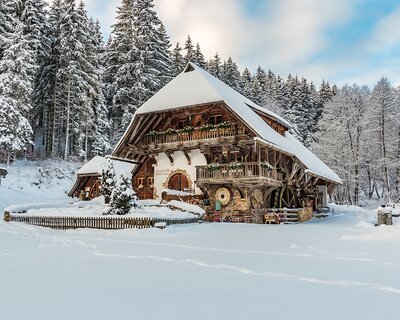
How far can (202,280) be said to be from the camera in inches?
277

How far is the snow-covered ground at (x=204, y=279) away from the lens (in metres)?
5.00

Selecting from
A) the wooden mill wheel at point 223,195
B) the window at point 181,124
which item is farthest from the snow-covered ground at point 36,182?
the wooden mill wheel at point 223,195

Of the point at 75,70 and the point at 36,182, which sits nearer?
the point at 36,182

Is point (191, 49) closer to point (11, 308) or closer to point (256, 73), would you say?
point (256, 73)

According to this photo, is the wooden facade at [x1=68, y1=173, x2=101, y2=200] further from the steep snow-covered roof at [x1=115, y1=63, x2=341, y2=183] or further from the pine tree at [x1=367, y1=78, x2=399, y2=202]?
the pine tree at [x1=367, y1=78, x2=399, y2=202]

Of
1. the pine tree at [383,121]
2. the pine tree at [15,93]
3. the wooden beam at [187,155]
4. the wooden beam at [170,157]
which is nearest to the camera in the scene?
the wooden beam at [187,155]

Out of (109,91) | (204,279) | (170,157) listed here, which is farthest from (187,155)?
(109,91)

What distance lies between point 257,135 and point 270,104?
38991 mm

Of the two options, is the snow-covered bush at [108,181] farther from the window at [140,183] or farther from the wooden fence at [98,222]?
the window at [140,183]

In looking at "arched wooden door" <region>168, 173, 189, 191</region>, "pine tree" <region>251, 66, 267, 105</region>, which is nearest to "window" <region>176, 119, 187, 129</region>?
"arched wooden door" <region>168, 173, 189, 191</region>

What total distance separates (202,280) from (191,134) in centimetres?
1842

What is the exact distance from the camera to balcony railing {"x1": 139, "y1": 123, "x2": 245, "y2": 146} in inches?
935

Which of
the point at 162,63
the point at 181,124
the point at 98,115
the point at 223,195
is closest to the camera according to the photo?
the point at 223,195

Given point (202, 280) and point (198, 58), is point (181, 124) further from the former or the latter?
point (198, 58)
